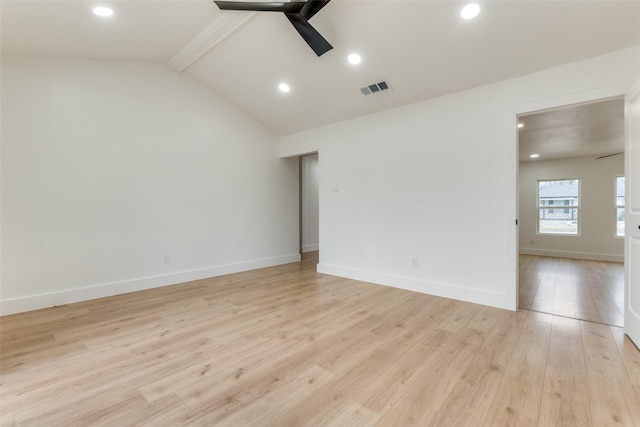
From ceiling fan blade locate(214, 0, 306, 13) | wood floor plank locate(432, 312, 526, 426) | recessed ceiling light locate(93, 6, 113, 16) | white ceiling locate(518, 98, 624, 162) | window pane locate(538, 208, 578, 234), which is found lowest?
wood floor plank locate(432, 312, 526, 426)

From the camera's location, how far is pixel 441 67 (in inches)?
118

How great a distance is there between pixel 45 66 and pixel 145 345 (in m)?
3.31

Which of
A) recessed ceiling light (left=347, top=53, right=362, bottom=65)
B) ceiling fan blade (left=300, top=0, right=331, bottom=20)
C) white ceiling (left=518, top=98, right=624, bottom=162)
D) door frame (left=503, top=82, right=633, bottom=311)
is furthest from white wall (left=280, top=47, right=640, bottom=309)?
ceiling fan blade (left=300, top=0, right=331, bottom=20)

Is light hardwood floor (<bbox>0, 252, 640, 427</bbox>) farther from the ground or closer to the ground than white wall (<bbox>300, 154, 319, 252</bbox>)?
closer to the ground

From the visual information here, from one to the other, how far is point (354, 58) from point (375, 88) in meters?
0.53

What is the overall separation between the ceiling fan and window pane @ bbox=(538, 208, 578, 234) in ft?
24.3

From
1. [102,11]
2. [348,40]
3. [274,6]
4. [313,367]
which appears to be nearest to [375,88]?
[348,40]

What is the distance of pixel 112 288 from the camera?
3549 mm

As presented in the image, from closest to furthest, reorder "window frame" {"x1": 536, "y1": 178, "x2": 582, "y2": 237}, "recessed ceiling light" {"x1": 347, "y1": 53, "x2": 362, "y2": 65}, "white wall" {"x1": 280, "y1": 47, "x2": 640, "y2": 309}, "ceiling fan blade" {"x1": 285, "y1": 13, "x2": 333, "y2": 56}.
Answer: "ceiling fan blade" {"x1": 285, "y1": 13, "x2": 333, "y2": 56}
"white wall" {"x1": 280, "y1": 47, "x2": 640, "y2": 309}
"recessed ceiling light" {"x1": 347, "y1": 53, "x2": 362, "y2": 65}
"window frame" {"x1": 536, "y1": 178, "x2": 582, "y2": 237}

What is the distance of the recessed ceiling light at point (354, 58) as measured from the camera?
309cm

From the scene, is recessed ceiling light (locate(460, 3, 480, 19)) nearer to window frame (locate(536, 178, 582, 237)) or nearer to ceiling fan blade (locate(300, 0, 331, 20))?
ceiling fan blade (locate(300, 0, 331, 20))

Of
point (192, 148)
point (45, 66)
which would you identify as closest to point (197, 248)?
point (192, 148)

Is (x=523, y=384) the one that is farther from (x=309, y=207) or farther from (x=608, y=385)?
(x=309, y=207)

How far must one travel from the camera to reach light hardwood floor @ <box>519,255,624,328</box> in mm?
2920
